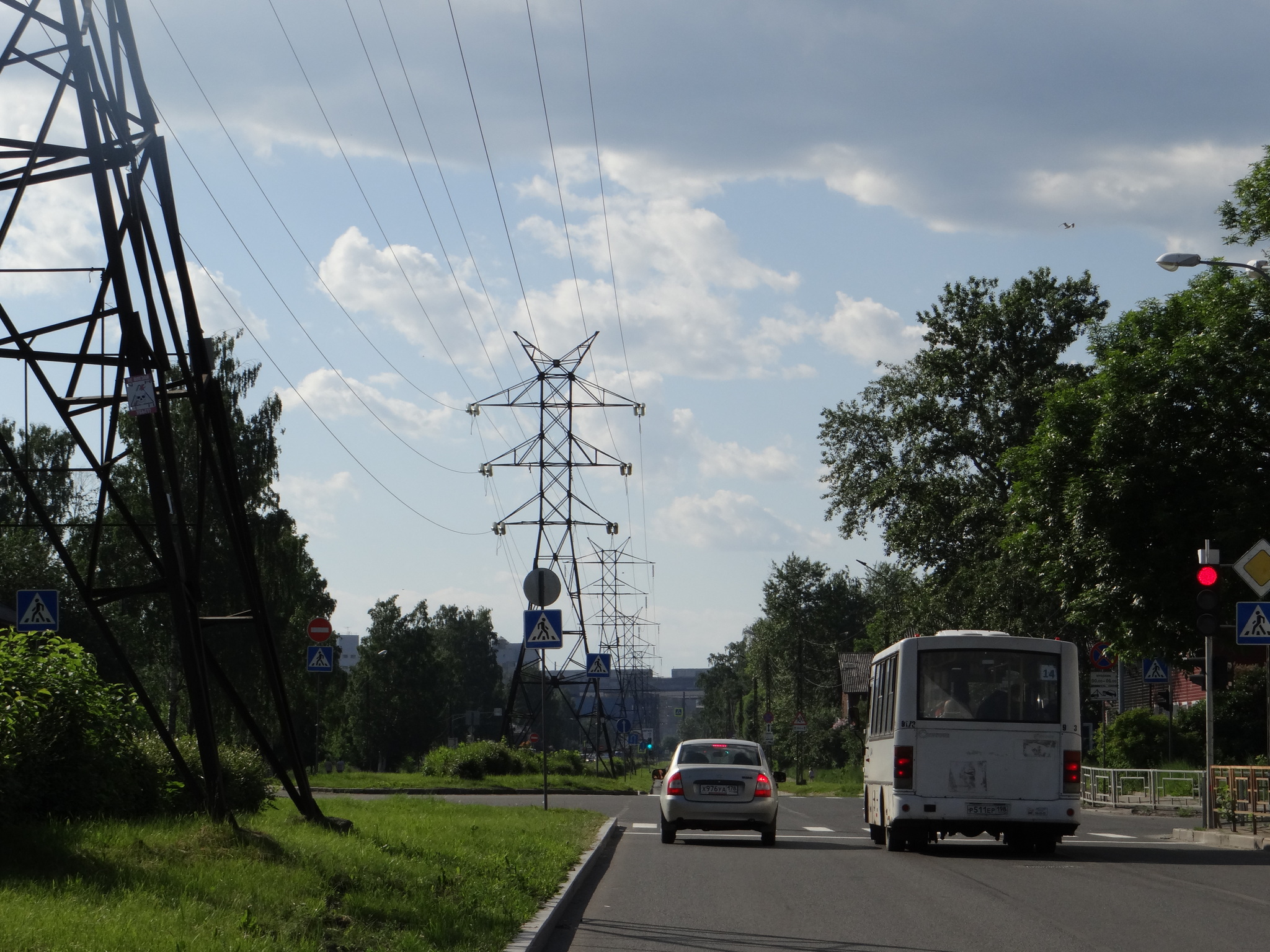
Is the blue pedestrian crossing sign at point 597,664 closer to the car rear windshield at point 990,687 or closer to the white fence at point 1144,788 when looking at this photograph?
the white fence at point 1144,788

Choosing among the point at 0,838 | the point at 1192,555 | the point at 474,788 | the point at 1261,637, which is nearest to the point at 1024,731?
the point at 1261,637

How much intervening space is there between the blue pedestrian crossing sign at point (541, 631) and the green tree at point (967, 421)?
82.6 feet

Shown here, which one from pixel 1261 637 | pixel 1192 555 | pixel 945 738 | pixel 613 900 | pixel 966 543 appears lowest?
pixel 613 900

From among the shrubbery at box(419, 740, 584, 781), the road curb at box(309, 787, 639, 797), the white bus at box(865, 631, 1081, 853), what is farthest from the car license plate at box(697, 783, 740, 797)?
the shrubbery at box(419, 740, 584, 781)

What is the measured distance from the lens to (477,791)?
122 ft

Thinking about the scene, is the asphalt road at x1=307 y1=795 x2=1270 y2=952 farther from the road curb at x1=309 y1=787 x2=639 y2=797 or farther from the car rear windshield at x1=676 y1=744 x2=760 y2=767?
the road curb at x1=309 y1=787 x2=639 y2=797

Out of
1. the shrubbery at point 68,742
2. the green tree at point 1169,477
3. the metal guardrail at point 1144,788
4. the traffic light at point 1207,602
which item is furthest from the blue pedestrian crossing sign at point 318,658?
the shrubbery at point 68,742

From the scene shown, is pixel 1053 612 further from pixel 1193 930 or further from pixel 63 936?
pixel 63 936

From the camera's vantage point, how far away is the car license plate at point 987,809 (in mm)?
17938

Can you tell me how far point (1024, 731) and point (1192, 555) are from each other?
10.0m

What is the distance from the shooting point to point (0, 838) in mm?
9359

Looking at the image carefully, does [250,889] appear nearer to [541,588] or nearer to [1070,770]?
[1070,770]

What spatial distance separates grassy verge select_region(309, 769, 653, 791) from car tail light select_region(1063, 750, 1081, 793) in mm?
21889

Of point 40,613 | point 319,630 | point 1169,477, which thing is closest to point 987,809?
point 1169,477
